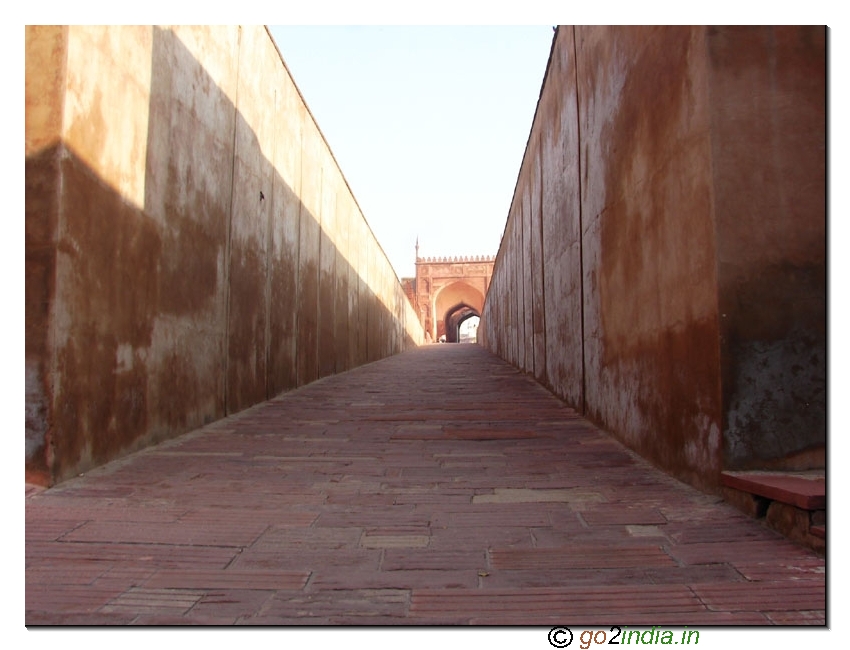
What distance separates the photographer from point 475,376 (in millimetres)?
9703

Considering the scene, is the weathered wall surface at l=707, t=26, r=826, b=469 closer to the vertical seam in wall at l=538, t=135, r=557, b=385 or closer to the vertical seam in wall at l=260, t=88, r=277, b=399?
the vertical seam in wall at l=538, t=135, r=557, b=385

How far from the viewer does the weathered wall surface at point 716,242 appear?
2.61m

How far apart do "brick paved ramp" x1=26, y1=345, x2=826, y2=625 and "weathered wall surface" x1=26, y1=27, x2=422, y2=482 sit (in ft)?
1.80

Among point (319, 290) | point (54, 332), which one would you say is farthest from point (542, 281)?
point (54, 332)

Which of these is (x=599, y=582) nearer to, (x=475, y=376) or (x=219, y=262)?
(x=219, y=262)

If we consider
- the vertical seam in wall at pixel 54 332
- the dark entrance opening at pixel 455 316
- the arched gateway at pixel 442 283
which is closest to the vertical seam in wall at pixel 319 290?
the vertical seam in wall at pixel 54 332

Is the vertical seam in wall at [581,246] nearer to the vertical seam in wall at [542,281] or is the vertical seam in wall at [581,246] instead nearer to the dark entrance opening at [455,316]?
the vertical seam in wall at [542,281]

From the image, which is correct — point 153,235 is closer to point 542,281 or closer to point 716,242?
point 716,242

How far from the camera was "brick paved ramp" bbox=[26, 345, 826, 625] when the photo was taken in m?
1.82

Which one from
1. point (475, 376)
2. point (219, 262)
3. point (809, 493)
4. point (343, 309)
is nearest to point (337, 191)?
point (343, 309)

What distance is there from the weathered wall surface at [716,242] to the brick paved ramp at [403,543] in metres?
0.41

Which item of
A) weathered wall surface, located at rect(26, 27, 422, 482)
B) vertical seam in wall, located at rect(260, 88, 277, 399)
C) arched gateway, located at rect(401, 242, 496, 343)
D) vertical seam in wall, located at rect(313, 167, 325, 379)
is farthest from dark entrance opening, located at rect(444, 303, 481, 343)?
vertical seam in wall, located at rect(260, 88, 277, 399)

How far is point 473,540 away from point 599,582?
1.96ft

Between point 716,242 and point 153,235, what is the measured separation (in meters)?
3.79
